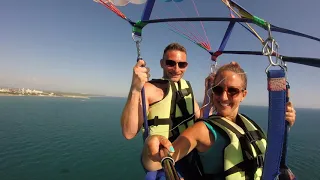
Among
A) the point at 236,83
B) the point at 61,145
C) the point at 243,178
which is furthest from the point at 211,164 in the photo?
the point at 61,145

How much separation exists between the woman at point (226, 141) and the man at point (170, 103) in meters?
1.18

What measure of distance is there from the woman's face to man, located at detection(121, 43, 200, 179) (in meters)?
1.19

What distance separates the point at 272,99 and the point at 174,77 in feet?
8.87

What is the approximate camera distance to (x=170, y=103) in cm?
402

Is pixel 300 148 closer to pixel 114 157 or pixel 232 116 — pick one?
pixel 114 157

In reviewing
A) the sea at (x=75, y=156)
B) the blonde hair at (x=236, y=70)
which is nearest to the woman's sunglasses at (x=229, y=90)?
the blonde hair at (x=236, y=70)

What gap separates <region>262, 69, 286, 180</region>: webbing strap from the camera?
1.74m

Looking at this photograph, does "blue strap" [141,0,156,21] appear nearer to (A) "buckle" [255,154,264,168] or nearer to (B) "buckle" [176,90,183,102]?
(B) "buckle" [176,90,183,102]

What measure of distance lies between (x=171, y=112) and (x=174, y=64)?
1003mm

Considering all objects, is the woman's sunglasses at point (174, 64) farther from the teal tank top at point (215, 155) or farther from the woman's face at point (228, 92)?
the teal tank top at point (215, 155)

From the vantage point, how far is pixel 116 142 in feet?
102

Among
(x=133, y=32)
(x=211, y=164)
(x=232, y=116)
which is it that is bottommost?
(x=211, y=164)

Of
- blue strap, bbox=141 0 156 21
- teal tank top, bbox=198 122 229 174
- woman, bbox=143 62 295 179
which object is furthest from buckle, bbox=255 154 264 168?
blue strap, bbox=141 0 156 21

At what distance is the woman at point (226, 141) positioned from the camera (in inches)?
83.3
